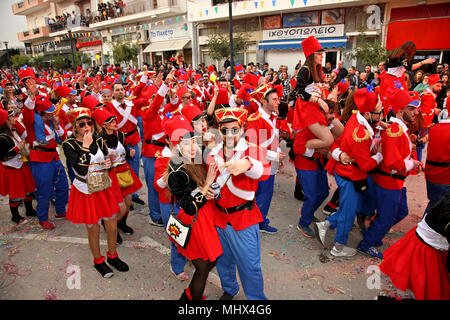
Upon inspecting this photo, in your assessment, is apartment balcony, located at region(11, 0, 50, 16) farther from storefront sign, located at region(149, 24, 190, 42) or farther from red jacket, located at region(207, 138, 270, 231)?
red jacket, located at region(207, 138, 270, 231)

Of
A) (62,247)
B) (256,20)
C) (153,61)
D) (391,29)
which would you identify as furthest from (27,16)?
(62,247)

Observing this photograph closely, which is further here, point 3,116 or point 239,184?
point 3,116

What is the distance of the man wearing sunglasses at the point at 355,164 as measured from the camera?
3469 mm

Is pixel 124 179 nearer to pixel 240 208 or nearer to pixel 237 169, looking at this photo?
pixel 240 208

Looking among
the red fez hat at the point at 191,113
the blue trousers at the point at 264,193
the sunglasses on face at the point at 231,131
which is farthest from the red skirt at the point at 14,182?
the sunglasses on face at the point at 231,131

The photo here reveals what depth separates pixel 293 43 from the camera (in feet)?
70.3

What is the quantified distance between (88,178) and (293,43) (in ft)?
69.4

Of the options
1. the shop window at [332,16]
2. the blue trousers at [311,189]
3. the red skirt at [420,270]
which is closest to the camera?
the red skirt at [420,270]

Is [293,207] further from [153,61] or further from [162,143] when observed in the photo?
[153,61]

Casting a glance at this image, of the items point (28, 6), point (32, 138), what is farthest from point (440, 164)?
point (28, 6)

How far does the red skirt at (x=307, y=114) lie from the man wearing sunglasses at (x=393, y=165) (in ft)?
2.47

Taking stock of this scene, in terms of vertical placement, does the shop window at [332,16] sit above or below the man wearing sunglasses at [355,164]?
above

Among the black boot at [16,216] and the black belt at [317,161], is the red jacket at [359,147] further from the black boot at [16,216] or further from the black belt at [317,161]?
the black boot at [16,216]

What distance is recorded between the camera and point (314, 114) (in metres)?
3.79
